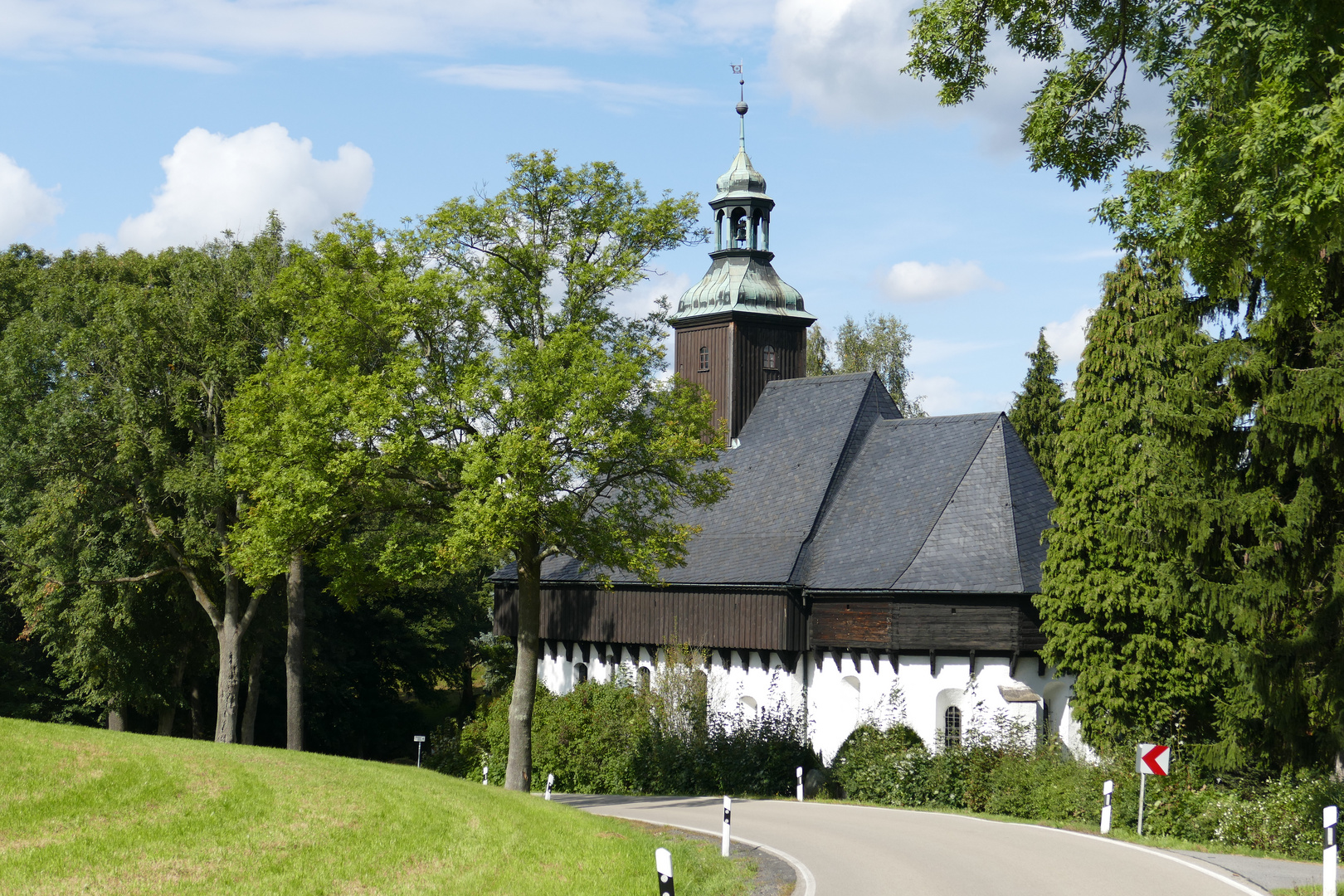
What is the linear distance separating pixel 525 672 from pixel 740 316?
20.3m

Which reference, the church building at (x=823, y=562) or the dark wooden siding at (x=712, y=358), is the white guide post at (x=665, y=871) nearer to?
the church building at (x=823, y=562)

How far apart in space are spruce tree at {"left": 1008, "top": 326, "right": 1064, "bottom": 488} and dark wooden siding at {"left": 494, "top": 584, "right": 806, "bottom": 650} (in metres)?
14.7

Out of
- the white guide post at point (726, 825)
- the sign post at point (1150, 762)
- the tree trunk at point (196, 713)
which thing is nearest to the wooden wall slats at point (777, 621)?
the sign post at point (1150, 762)

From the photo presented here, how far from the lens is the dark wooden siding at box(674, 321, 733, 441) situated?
42531 mm

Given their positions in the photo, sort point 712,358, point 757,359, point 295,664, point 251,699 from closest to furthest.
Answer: point 295,664
point 251,699
point 757,359
point 712,358

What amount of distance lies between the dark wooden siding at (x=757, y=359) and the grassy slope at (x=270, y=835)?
24421 millimetres

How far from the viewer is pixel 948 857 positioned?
57.1 ft

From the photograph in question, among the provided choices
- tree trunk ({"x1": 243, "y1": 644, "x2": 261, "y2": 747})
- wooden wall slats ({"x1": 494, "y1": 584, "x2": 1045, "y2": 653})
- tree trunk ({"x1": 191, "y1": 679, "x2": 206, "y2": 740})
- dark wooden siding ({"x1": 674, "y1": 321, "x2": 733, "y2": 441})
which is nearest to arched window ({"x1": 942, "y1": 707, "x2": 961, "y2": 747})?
wooden wall slats ({"x1": 494, "y1": 584, "x2": 1045, "y2": 653})

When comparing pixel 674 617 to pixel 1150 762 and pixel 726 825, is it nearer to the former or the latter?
pixel 1150 762

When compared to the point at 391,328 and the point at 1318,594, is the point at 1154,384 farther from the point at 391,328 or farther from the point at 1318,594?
the point at 391,328

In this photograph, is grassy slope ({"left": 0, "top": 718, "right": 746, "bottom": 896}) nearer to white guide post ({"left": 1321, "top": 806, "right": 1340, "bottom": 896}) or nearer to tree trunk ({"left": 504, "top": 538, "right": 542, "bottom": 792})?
tree trunk ({"left": 504, "top": 538, "right": 542, "bottom": 792})

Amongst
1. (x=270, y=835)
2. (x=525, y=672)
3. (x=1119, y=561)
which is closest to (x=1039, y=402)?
(x=1119, y=561)

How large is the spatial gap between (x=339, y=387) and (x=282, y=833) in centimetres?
1034

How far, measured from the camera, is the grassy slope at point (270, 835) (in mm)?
13352
